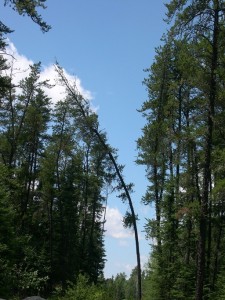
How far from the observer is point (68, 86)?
2256 cm

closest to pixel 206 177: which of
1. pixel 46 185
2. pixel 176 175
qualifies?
pixel 176 175

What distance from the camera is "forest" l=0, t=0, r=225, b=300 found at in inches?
594

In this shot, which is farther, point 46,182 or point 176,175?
point 46,182

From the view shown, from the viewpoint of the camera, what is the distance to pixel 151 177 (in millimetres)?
24750

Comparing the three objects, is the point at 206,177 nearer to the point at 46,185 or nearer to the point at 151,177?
the point at 151,177

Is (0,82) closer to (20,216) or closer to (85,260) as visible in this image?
(20,216)

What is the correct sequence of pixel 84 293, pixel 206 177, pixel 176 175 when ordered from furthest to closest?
pixel 176 175
pixel 84 293
pixel 206 177

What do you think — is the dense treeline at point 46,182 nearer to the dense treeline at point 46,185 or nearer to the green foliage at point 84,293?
the dense treeline at point 46,185

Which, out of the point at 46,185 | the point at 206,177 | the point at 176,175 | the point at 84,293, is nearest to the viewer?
the point at 206,177

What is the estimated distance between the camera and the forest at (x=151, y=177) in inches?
594

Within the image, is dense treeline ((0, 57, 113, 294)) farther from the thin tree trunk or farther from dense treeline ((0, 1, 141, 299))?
the thin tree trunk

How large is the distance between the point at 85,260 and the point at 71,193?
262 inches

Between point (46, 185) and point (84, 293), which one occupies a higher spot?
point (46, 185)

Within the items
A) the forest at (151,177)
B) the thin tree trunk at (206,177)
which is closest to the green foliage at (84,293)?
the forest at (151,177)
